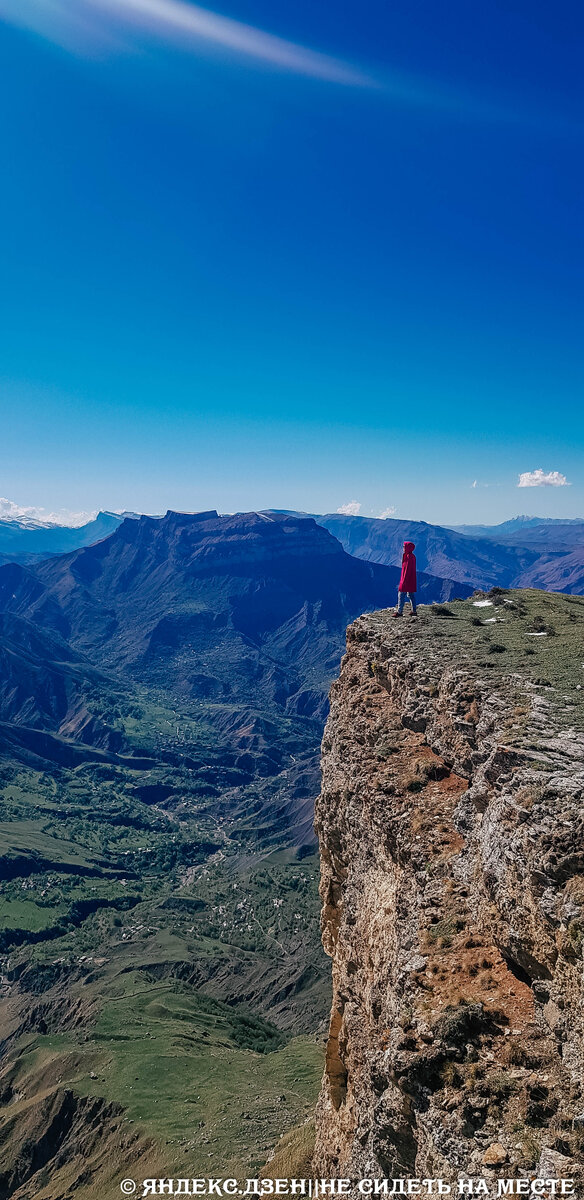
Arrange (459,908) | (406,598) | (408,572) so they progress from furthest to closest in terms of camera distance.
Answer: (406,598)
(408,572)
(459,908)

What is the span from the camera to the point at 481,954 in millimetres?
14406

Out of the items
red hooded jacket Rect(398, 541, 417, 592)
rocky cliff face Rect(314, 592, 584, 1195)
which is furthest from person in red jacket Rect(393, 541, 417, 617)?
rocky cliff face Rect(314, 592, 584, 1195)

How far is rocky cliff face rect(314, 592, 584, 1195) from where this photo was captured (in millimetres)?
11648

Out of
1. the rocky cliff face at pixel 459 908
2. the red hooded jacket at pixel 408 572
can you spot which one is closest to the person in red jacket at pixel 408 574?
the red hooded jacket at pixel 408 572

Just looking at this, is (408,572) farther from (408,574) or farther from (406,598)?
(406,598)

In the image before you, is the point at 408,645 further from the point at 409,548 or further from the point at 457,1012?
the point at 457,1012

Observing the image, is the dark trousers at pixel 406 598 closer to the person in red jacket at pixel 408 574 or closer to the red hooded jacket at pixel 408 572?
the person in red jacket at pixel 408 574

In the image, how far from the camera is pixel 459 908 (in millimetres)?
15734

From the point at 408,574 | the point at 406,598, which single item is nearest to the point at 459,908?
the point at 408,574

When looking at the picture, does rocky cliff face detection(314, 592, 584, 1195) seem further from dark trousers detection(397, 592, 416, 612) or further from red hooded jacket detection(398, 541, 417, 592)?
dark trousers detection(397, 592, 416, 612)

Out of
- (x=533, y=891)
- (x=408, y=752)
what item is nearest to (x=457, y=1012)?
(x=533, y=891)

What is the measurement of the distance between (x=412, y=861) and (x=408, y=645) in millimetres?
9667

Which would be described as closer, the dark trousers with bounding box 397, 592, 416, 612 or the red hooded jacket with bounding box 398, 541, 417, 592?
the red hooded jacket with bounding box 398, 541, 417, 592

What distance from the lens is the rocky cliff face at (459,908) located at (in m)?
11.6
